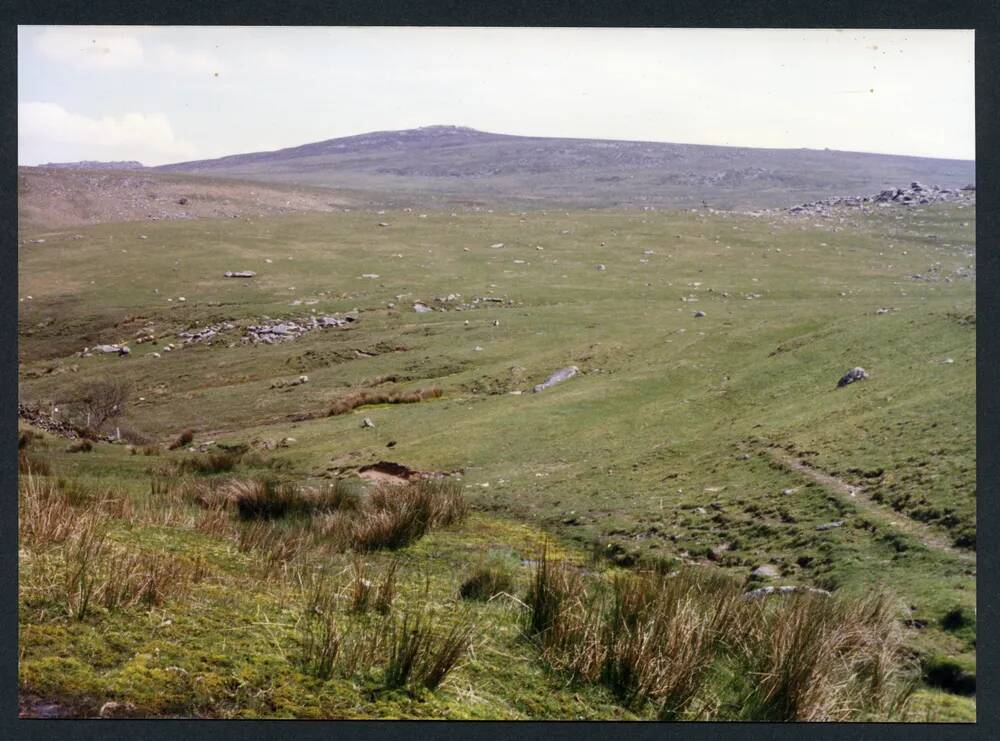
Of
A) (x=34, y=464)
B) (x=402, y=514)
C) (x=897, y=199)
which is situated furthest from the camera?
(x=897, y=199)

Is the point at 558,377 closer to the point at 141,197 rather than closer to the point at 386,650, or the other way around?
the point at 386,650

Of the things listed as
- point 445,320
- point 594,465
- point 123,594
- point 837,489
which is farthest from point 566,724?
point 445,320

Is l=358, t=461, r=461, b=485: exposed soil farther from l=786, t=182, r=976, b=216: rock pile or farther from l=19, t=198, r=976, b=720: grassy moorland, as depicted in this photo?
l=786, t=182, r=976, b=216: rock pile

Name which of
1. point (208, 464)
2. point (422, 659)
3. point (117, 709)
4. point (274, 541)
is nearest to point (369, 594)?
point (422, 659)

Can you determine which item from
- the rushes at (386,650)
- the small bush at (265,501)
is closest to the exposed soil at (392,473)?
the small bush at (265,501)

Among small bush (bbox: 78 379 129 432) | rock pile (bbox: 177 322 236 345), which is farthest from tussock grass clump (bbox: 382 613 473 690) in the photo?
rock pile (bbox: 177 322 236 345)

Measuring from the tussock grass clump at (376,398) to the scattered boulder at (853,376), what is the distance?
573 cm

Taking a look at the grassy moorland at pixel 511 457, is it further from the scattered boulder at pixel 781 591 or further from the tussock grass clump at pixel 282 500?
the tussock grass clump at pixel 282 500

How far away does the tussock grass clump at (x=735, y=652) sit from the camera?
5.66m

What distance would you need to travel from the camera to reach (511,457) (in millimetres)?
10109

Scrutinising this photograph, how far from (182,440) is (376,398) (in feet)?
9.21

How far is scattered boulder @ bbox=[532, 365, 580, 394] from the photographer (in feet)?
41.7

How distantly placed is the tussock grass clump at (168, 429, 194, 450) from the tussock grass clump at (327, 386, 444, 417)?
1.96 m

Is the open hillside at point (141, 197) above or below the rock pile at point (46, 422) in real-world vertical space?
above
